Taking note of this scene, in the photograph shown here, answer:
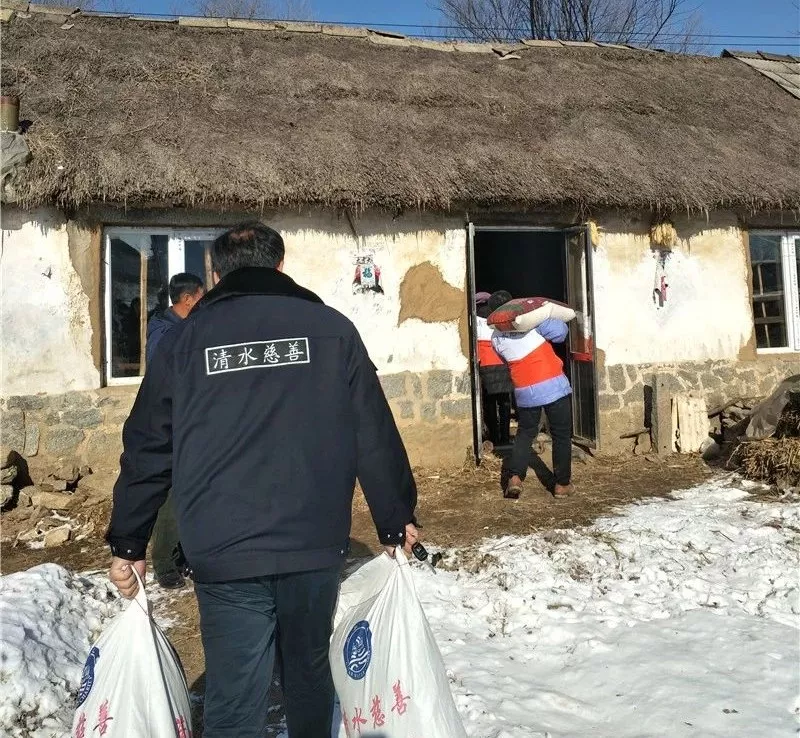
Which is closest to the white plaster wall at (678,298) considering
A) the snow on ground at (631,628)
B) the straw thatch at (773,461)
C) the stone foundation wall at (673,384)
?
the stone foundation wall at (673,384)

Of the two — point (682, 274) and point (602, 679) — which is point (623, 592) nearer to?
point (602, 679)

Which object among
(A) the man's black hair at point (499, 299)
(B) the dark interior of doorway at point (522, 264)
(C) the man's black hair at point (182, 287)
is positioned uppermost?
(B) the dark interior of doorway at point (522, 264)

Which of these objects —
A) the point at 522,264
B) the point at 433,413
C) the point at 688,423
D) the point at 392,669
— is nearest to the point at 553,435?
the point at 433,413

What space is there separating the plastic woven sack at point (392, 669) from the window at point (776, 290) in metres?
6.37

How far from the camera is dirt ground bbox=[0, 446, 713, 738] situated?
13.9 feet

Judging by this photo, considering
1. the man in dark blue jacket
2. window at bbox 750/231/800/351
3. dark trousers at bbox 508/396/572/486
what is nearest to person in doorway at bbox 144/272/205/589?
the man in dark blue jacket

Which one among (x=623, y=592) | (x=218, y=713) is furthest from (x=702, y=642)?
(x=218, y=713)

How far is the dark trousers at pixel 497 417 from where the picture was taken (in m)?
7.20

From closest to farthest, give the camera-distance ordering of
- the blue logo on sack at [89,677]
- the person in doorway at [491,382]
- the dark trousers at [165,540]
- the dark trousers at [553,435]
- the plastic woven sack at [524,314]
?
the blue logo on sack at [89,677], the dark trousers at [165,540], the plastic woven sack at [524,314], the dark trousers at [553,435], the person in doorway at [491,382]

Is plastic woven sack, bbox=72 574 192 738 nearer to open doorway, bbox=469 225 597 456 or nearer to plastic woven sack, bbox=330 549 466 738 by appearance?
plastic woven sack, bbox=330 549 466 738

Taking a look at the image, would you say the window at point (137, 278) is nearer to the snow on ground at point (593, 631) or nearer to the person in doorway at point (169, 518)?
the person in doorway at point (169, 518)

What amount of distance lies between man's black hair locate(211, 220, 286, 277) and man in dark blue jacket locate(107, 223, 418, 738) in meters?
0.04

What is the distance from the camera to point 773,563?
3.80 metres

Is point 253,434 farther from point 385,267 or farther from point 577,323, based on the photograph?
point 577,323
